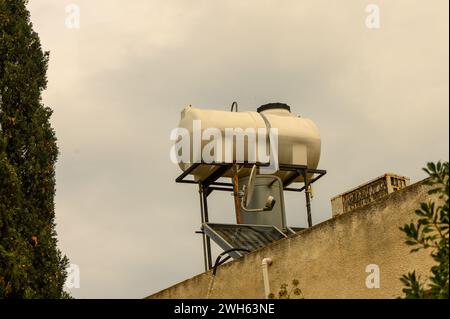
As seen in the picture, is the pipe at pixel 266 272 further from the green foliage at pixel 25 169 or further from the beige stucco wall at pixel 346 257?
the green foliage at pixel 25 169

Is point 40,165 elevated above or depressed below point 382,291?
above

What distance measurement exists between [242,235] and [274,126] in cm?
510

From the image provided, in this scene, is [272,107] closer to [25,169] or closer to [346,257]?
[25,169]

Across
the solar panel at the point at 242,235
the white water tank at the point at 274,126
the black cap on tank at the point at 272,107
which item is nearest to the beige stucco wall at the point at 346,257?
the solar panel at the point at 242,235

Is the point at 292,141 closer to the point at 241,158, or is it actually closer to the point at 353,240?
the point at 241,158

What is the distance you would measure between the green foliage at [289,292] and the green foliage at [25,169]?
214 inches

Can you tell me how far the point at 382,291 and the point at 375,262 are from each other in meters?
0.40

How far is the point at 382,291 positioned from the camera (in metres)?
11.0

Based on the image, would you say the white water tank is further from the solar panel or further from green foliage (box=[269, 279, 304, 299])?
green foliage (box=[269, 279, 304, 299])

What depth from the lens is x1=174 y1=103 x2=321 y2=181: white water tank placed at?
20516mm

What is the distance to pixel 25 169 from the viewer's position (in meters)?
17.1
